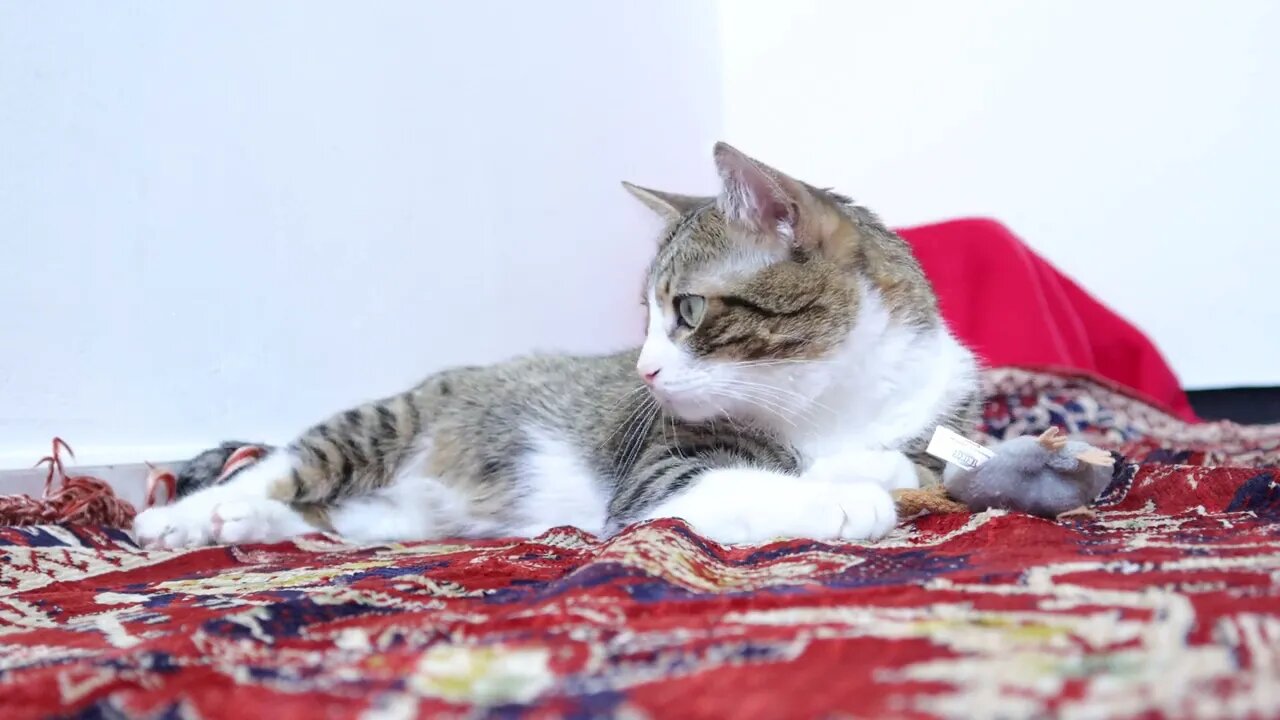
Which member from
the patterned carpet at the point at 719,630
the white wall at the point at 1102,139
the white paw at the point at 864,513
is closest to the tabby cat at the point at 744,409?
the white paw at the point at 864,513

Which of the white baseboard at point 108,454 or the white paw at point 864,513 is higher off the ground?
the white baseboard at point 108,454

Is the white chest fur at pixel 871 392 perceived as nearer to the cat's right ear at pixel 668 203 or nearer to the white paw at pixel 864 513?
the white paw at pixel 864 513

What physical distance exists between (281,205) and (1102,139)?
6.63 feet

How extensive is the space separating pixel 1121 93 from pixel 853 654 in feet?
7.44

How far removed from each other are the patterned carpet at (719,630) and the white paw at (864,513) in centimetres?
3

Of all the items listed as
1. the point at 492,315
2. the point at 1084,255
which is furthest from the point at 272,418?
the point at 1084,255

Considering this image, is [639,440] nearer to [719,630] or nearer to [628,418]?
[628,418]

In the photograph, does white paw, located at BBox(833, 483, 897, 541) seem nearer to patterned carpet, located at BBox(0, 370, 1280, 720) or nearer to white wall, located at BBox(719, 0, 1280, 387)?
patterned carpet, located at BBox(0, 370, 1280, 720)

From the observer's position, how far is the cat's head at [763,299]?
112 cm

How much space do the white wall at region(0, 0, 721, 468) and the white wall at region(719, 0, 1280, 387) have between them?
79 cm

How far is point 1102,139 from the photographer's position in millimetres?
2209

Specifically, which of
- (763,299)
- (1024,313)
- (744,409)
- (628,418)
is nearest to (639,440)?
(628,418)

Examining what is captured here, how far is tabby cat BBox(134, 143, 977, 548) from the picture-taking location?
106 cm

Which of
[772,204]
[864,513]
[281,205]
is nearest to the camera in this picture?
[864,513]
